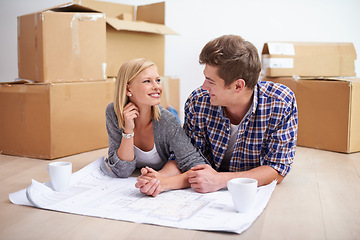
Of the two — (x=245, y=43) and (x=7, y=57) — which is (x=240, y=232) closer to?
(x=245, y=43)

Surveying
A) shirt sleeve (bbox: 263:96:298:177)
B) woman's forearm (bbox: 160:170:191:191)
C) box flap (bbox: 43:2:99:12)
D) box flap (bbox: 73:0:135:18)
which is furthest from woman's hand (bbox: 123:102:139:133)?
box flap (bbox: 73:0:135:18)

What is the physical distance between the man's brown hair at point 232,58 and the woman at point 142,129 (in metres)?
0.24

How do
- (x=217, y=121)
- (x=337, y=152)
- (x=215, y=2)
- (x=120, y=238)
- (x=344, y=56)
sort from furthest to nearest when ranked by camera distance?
(x=215, y=2)
(x=344, y=56)
(x=337, y=152)
(x=217, y=121)
(x=120, y=238)

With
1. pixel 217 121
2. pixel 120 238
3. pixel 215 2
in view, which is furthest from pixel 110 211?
pixel 215 2

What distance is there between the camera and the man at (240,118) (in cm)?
128

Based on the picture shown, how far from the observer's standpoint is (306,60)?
225 cm

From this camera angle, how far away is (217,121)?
1.41 metres

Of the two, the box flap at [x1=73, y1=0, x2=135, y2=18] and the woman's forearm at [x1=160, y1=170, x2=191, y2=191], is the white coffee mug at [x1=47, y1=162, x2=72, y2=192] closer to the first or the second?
the woman's forearm at [x1=160, y1=170, x2=191, y2=191]

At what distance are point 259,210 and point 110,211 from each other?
1.30ft

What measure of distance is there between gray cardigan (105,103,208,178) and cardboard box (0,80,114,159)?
44 cm

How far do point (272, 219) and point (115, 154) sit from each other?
23.5 inches

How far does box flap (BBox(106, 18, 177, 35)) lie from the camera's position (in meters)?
2.12

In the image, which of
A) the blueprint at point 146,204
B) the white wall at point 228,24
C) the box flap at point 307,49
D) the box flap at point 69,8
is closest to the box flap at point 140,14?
A: the white wall at point 228,24

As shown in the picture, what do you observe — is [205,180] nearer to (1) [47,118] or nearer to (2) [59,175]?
(2) [59,175]
